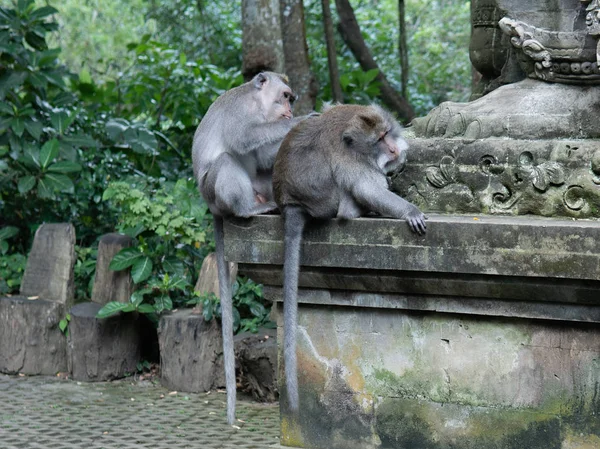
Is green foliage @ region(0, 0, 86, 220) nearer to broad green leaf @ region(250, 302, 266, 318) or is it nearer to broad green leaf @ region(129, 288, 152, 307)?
broad green leaf @ region(129, 288, 152, 307)

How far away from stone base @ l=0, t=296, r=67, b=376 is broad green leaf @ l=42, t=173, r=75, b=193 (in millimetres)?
948

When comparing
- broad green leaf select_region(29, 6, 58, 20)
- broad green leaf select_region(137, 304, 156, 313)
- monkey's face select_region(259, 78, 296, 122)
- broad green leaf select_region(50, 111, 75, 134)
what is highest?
broad green leaf select_region(29, 6, 58, 20)

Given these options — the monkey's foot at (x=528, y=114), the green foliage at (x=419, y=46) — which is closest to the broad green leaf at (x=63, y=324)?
the monkey's foot at (x=528, y=114)

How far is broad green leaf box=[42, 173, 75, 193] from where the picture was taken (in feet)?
24.0

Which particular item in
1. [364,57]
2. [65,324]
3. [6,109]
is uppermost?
[364,57]

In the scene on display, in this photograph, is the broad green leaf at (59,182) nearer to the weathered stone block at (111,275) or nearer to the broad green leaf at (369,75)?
the weathered stone block at (111,275)

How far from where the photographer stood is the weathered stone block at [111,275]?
6770 millimetres

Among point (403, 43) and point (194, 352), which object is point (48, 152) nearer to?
point (194, 352)

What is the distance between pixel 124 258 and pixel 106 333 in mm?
519

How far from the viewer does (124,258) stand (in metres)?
6.69

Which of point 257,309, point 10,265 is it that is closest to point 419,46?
point 10,265

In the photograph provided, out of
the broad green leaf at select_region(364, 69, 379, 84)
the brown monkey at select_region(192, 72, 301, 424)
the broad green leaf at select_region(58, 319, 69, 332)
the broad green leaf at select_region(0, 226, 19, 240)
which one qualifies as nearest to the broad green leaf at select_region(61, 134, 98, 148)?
the broad green leaf at select_region(0, 226, 19, 240)

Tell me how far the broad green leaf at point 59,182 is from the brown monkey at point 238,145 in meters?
2.49

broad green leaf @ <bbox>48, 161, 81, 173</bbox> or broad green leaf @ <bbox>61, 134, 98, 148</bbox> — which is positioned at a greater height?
broad green leaf @ <bbox>61, 134, 98, 148</bbox>
